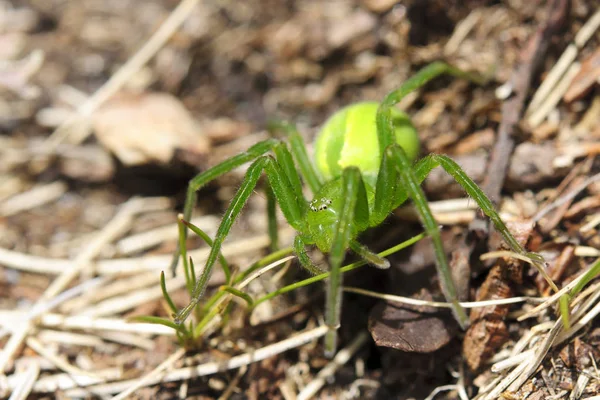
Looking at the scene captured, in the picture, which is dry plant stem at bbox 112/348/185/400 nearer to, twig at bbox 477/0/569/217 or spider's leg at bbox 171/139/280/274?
spider's leg at bbox 171/139/280/274

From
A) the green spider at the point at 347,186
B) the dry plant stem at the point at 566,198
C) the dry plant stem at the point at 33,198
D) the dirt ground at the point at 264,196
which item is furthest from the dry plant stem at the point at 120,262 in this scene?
the dry plant stem at the point at 566,198

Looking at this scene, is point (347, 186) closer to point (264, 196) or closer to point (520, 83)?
point (264, 196)

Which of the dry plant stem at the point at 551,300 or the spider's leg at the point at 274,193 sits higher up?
the spider's leg at the point at 274,193

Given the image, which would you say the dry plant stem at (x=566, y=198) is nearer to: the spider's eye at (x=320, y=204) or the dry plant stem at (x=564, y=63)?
the dry plant stem at (x=564, y=63)

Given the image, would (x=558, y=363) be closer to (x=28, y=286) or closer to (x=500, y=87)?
(x=500, y=87)

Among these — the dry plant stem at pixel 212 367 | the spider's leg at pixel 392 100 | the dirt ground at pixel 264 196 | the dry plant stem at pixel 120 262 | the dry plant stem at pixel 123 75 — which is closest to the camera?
the dirt ground at pixel 264 196

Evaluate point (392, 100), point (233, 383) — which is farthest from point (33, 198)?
point (392, 100)
